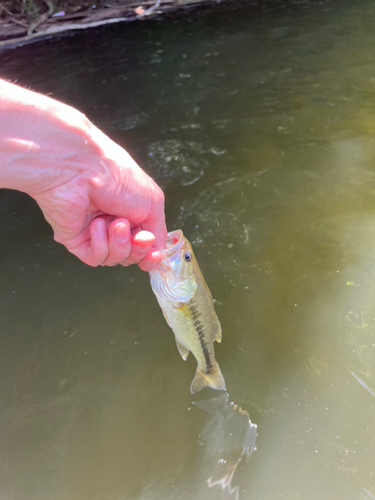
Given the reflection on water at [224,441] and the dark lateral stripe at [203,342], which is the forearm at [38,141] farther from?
the reflection on water at [224,441]

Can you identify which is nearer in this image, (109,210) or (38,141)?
(38,141)

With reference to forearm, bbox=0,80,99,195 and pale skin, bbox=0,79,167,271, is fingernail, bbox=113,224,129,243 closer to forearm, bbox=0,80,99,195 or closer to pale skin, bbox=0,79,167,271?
pale skin, bbox=0,79,167,271

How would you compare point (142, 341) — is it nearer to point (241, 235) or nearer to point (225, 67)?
point (241, 235)

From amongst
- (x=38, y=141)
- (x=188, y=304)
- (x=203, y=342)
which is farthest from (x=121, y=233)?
(x=203, y=342)

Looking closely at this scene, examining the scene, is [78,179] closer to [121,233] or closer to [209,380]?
[121,233]

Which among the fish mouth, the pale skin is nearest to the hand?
the pale skin

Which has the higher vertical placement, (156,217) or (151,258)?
(156,217)

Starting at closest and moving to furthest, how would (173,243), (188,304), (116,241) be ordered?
1. (116,241)
2. (173,243)
3. (188,304)

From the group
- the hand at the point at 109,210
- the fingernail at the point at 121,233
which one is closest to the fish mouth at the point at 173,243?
the hand at the point at 109,210
